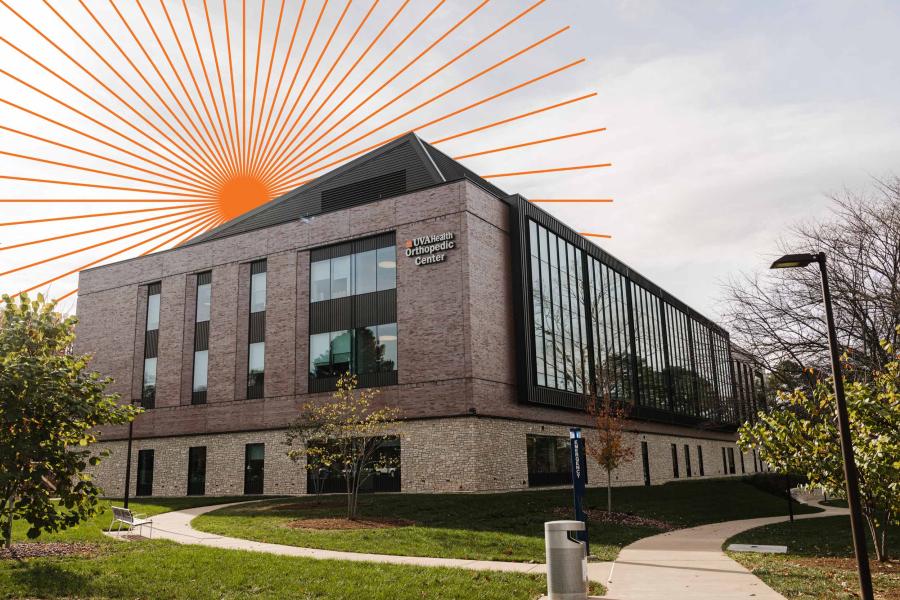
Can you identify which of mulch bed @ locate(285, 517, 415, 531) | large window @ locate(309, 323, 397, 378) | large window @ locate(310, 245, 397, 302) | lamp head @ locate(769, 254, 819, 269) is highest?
large window @ locate(310, 245, 397, 302)

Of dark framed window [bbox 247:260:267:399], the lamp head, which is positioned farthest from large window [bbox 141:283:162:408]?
the lamp head

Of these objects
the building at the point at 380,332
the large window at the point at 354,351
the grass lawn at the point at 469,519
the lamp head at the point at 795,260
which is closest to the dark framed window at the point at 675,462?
the building at the point at 380,332

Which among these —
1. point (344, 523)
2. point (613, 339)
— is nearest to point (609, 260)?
point (613, 339)

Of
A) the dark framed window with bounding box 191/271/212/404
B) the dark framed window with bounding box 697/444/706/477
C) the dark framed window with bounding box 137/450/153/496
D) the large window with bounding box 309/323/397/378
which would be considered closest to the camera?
the large window with bounding box 309/323/397/378

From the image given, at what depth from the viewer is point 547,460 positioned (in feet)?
116

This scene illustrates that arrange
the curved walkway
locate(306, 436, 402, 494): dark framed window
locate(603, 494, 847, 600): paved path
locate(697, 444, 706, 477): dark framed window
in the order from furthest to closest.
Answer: locate(697, 444, 706, 477): dark framed window
locate(306, 436, 402, 494): dark framed window
the curved walkway
locate(603, 494, 847, 600): paved path

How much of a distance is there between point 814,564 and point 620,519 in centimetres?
1042

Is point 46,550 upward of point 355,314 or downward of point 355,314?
downward

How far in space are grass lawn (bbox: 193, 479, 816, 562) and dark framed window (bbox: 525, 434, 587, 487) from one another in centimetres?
166

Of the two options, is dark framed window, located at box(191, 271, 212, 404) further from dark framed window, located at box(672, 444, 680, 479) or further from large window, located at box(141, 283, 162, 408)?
dark framed window, located at box(672, 444, 680, 479)

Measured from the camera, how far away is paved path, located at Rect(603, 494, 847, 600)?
11.1 meters

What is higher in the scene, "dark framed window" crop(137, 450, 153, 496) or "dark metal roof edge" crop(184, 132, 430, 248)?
"dark metal roof edge" crop(184, 132, 430, 248)

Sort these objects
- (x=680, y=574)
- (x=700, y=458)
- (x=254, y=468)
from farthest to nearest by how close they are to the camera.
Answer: (x=700, y=458) → (x=254, y=468) → (x=680, y=574)

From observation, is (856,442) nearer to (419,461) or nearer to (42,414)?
(42,414)
